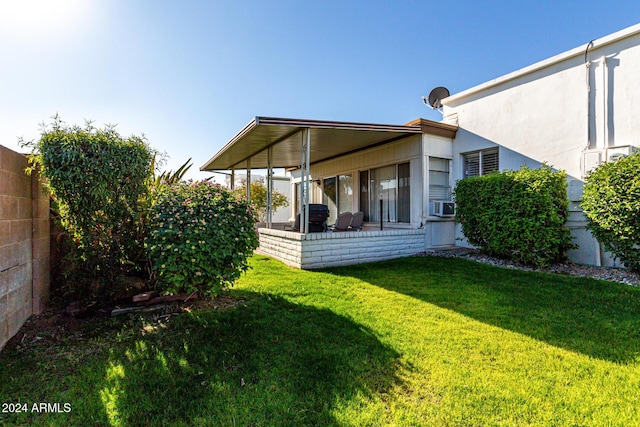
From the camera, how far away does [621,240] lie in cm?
513

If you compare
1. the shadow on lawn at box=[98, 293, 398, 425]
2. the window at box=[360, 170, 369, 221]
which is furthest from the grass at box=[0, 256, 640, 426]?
the window at box=[360, 170, 369, 221]

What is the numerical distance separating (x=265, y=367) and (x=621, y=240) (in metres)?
6.15

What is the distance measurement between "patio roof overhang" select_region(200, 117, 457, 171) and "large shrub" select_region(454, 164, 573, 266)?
7.39 ft

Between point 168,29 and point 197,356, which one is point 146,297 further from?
point 168,29

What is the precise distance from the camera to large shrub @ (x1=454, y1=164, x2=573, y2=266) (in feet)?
19.6

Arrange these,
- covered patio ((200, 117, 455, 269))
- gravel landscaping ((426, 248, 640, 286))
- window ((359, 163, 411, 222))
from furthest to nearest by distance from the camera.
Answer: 1. window ((359, 163, 411, 222))
2. covered patio ((200, 117, 455, 269))
3. gravel landscaping ((426, 248, 640, 286))

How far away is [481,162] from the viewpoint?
8305 mm

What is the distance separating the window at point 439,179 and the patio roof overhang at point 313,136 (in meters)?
0.78

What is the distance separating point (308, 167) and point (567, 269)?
5602 mm

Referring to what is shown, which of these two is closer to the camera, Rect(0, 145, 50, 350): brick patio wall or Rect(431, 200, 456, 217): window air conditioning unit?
Rect(0, 145, 50, 350): brick patio wall

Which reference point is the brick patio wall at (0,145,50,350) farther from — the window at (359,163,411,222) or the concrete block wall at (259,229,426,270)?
the window at (359,163,411,222)

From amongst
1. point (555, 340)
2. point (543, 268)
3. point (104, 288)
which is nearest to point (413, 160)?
point (543, 268)

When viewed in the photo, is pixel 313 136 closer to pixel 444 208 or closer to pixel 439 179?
pixel 439 179

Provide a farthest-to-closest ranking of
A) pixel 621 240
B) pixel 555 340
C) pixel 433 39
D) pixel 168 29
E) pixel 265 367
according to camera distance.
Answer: pixel 433 39, pixel 168 29, pixel 621 240, pixel 555 340, pixel 265 367
